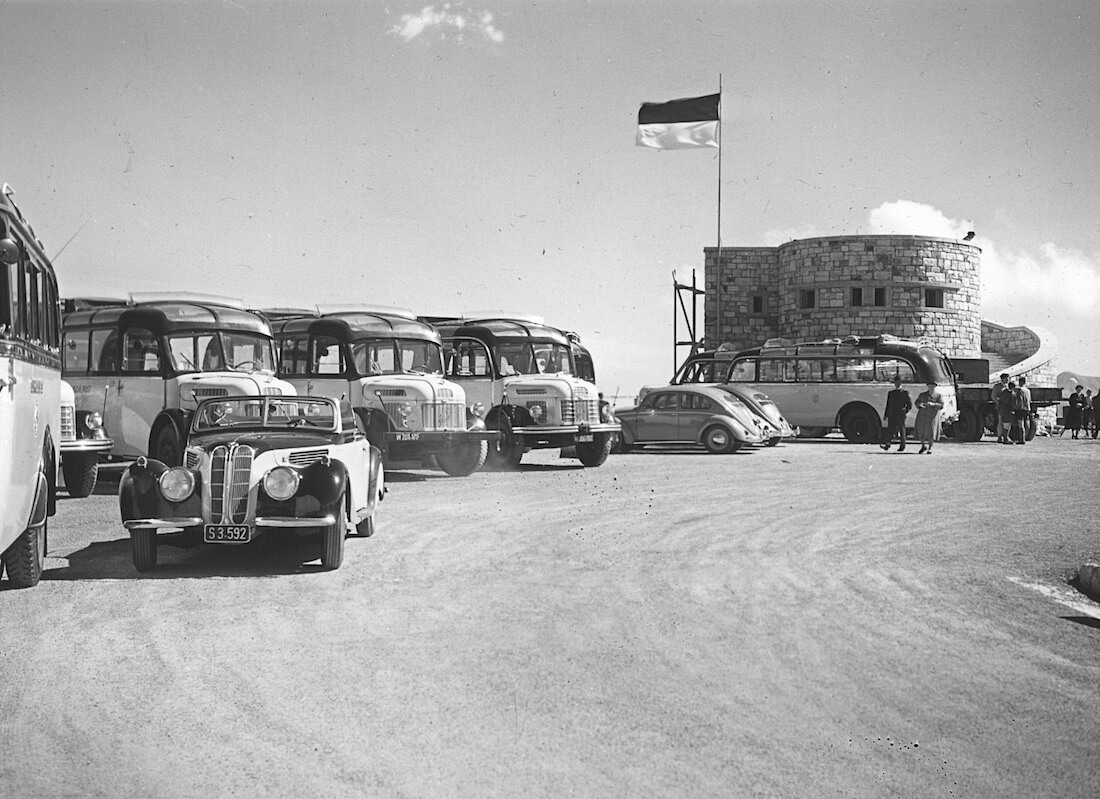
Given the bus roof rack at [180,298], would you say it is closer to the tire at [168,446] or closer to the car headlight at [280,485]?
the tire at [168,446]

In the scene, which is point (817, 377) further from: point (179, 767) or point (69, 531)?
point (179, 767)

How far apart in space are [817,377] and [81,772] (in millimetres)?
26668

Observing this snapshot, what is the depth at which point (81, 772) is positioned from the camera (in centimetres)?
418

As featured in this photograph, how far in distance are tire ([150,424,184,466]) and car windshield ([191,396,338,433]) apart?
4166mm

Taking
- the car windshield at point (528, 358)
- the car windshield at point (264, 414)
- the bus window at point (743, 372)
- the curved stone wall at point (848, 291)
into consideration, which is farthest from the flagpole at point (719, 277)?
the car windshield at point (264, 414)

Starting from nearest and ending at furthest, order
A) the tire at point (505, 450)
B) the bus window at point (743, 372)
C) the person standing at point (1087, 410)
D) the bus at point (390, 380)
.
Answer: the bus at point (390, 380)
the tire at point (505, 450)
the bus window at point (743, 372)
the person standing at point (1087, 410)

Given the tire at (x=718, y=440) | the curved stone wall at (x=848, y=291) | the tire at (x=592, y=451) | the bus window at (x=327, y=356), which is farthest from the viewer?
the curved stone wall at (x=848, y=291)

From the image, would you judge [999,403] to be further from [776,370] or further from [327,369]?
[327,369]

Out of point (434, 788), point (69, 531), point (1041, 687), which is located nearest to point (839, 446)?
point (69, 531)

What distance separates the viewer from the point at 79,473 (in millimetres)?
14133

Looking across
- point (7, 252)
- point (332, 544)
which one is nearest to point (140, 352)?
point (332, 544)

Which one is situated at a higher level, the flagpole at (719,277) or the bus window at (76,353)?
the flagpole at (719,277)

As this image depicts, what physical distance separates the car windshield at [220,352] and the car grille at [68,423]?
5.95ft

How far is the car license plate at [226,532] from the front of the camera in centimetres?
859
